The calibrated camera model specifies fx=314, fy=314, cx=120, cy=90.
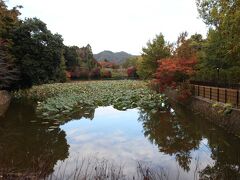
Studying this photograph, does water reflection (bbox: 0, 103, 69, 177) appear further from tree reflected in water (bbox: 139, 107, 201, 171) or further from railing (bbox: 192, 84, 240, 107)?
railing (bbox: 192, 84, 240, 107)

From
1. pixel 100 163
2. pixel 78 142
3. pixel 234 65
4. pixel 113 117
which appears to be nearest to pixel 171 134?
pixel 78 142

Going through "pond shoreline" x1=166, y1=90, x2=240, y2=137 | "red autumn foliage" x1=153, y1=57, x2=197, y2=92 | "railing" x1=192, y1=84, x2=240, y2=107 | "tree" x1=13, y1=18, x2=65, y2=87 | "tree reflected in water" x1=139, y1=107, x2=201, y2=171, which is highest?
"tree" x1=13, y1=18, x2=65, y2=87

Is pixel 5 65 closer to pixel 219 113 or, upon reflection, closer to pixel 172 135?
pixel 172 135

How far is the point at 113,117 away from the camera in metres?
23.4

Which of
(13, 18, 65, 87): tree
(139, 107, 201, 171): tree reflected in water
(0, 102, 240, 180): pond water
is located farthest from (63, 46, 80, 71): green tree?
(139, 107, 201, 171): tree reflected in water

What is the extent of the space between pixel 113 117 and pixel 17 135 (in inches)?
343

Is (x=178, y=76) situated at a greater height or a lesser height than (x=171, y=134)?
greater

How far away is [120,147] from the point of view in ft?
46.2

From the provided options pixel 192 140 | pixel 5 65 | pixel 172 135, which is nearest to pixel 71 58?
pixel 5 65

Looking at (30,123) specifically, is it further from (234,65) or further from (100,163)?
(234,65)

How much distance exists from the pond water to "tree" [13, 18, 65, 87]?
12259mm

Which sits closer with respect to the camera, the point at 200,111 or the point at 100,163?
the point at 100,163

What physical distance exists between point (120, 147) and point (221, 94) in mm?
7927

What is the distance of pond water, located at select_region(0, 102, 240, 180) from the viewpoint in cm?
1014
